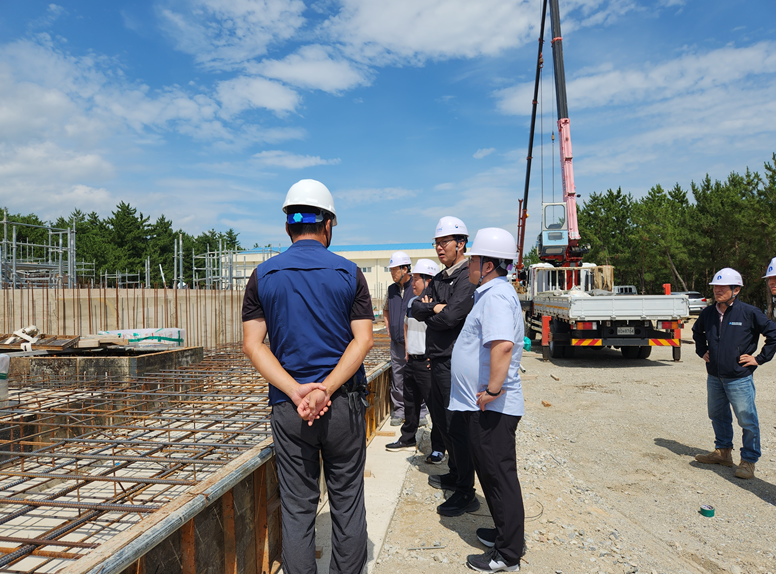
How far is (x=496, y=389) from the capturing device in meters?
2.63

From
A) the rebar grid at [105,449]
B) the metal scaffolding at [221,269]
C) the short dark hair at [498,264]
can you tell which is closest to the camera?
the rebar grid at [105,449]

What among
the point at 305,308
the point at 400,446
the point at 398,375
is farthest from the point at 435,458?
the point at 305,308

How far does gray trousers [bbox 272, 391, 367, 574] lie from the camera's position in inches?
81.1

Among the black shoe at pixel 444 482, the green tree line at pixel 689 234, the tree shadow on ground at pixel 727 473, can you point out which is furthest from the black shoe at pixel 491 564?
the green tree line at pixel 689 234

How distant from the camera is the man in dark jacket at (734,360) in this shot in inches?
167

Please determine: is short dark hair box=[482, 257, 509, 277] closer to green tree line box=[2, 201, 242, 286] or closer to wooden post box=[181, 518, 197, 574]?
wooden post box=[181, 518, 197, 574]

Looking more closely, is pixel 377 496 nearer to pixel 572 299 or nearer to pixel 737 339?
pixel 737 339

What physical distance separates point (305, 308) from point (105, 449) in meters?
2.37

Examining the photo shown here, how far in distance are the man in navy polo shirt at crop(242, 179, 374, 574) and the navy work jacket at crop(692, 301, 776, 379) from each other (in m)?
3.76

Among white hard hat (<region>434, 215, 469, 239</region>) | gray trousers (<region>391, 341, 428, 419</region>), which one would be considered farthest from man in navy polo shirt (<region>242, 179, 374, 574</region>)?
gray trousers (<region>391, 341, 428, 419</region>)

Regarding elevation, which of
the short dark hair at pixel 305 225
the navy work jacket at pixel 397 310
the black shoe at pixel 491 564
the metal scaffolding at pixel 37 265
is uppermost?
the metal scaffolding at pixel 37 265

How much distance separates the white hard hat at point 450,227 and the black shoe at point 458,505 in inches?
76.3

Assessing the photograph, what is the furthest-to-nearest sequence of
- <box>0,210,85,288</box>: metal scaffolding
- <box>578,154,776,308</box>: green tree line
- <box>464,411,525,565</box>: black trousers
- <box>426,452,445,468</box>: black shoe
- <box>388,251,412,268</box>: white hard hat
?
<box>578,154,776,308</box>: green tree line
<box>0,210,85,288</box>: metal scaffolding
<box>388,251,412,268</box>: white hard hat
<box>426,452,445,468</box>: black shoe
<box>464,411,525,565</box>: black trousers

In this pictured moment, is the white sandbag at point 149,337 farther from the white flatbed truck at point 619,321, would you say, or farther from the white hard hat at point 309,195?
the white flatbed truck at point 619,321
